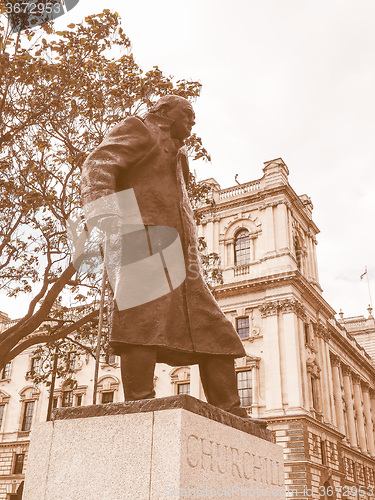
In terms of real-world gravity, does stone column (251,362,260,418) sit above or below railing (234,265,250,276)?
below

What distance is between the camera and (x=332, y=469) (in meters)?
27.6

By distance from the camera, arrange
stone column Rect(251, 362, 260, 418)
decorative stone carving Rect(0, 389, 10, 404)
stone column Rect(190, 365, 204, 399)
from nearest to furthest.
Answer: stone column Rect(251, 362, 260, 418) < stone column Rect(190, 365, 204, 399) < decorative stone carving Rect(0, 389, 10, 404)

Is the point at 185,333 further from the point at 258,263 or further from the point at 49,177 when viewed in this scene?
the point at 258,263

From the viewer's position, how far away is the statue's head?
3.55 meters

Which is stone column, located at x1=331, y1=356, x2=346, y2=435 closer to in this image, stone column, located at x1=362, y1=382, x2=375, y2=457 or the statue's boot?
stone column, located at x1=362, y1=382, x2=375, y2=457

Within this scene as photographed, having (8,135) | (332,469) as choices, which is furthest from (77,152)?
(332,469)

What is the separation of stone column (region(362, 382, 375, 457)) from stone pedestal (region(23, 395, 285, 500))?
135 ft

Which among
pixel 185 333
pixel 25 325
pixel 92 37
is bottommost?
pixel 185 333

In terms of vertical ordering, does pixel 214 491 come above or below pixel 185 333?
below

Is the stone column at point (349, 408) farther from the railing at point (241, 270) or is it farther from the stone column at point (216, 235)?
the stone column at point (216, 235)

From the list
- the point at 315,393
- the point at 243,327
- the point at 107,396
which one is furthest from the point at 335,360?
the point at 107,396

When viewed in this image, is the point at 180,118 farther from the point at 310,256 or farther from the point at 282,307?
the point at 310,256

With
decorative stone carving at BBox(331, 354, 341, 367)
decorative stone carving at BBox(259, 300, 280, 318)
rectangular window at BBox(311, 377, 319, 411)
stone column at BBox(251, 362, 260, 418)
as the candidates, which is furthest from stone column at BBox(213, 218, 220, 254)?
decorative stone carving at BBox(331, 354, 341, 367)

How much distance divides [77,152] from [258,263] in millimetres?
19968
